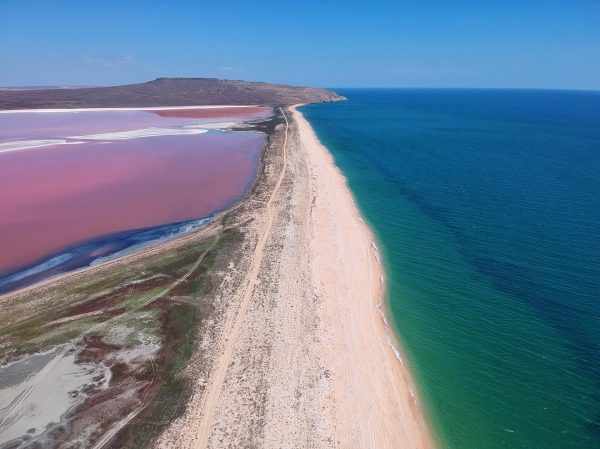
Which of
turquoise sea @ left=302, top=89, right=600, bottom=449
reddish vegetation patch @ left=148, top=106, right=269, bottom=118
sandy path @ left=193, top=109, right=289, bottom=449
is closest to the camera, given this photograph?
sandy path @ left=193, top=109, right=289, bottom=449

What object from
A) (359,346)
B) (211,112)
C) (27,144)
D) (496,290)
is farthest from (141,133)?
(496,290)

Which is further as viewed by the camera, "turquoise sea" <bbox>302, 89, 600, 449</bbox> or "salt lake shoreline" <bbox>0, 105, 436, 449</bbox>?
"turquoise sea" <bbox>302, 89, 600, 449</bbox>

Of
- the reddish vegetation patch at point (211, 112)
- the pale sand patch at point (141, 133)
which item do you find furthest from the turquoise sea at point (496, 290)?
the reddish vegetation patch at point (211, 112)

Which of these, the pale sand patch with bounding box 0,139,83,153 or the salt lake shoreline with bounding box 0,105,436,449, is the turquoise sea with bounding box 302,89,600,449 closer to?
the salt lake shoreline with bounding box 0,105,436,449

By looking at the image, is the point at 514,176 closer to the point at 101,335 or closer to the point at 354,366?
the point at 354,366

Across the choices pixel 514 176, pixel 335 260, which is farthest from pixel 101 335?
pixel 514 176

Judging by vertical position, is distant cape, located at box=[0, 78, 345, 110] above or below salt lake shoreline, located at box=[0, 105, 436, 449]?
above

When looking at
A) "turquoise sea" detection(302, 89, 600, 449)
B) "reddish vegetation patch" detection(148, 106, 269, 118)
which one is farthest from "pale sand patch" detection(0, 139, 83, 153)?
"turquoise sea" detection(302, 89, 600, 449)
